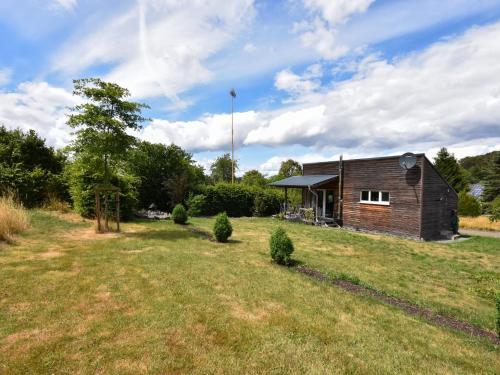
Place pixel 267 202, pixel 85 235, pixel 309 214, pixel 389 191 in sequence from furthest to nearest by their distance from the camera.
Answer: pixel 267 202 → pixel 309 214 → pixel 389 191 → pixel 85 235

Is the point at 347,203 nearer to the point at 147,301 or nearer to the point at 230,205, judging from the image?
the point at 230,205

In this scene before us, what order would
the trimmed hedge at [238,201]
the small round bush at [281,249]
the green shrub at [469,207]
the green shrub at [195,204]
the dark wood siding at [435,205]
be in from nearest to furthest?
the small round bush at [281,249] < the dark wood siding at [435,205] < the green shrub at [195,204] < the trimmed hedge at [238,201] < the green shrub at [469,207]

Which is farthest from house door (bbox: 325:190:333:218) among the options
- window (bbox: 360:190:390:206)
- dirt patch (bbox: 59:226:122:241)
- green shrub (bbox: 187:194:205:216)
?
dirt patch (bbox: 59:226:122:241)

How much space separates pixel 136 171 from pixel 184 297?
16708 millimetres

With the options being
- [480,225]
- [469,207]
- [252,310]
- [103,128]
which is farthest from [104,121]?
[469,207]

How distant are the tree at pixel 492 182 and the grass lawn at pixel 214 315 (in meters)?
35.0

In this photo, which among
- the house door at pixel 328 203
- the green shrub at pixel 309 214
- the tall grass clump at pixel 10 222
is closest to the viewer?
the tall grass clump at pixel 10 222

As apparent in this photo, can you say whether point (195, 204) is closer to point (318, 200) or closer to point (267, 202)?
point (267, 202)

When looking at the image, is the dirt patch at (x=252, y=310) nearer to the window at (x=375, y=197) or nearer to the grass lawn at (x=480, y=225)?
the window at (x=375, y=197)

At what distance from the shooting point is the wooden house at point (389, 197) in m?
15.4

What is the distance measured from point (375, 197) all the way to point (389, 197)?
3.48 feet

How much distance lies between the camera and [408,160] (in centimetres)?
1537

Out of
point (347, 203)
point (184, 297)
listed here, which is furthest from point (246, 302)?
point (347, 203)

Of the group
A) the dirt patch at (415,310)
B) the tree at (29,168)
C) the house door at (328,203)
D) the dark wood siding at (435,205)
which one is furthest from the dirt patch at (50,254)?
the house door at (328,203)
